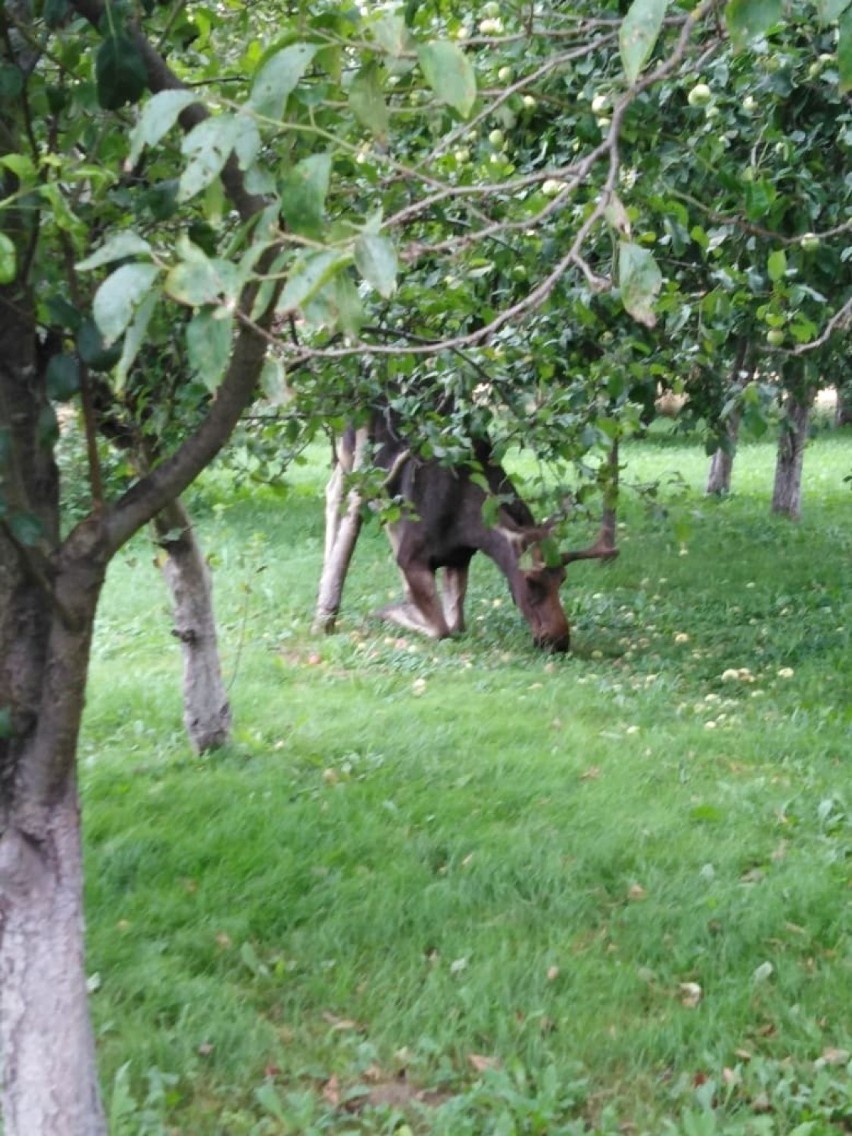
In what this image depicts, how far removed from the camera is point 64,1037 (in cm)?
284

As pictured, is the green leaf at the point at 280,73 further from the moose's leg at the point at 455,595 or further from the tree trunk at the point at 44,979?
the moose's leg at the point at 455,595

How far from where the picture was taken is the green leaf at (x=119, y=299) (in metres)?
1.67

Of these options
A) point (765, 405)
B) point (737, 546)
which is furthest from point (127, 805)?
point (737, 546)

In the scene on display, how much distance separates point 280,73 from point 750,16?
726mm

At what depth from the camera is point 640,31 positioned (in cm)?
192

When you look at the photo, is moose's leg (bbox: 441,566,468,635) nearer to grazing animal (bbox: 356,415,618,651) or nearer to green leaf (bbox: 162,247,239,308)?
grazing animal (bbox: 356,415,618,651)

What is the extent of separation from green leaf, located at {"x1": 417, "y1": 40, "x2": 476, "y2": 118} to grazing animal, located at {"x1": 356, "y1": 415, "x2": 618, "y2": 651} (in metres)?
7.00

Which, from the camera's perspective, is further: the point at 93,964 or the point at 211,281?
the point at 93,964

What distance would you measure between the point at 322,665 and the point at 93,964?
4704 mm

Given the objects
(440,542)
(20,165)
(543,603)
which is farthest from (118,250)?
(440,542)

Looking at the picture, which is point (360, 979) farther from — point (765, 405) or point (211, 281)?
point (211, 281)

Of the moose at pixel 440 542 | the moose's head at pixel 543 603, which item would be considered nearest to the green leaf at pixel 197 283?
the moose's head at pixel 543 603

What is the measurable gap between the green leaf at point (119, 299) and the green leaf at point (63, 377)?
759 millimetres

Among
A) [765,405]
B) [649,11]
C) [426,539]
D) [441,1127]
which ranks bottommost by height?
[441,1127]
